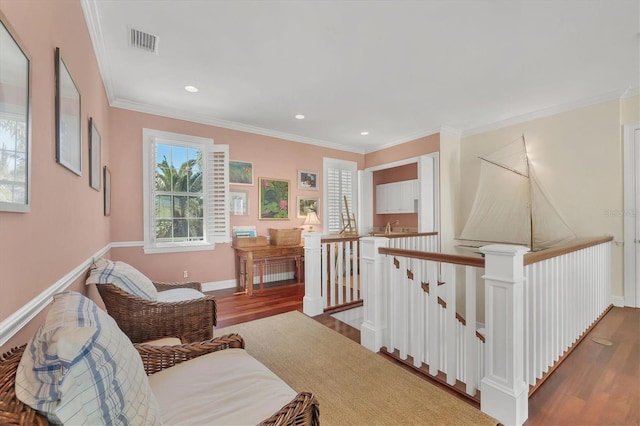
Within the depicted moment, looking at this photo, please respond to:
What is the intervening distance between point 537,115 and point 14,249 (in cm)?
555

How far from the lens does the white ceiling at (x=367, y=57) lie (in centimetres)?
207

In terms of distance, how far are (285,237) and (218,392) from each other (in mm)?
3634

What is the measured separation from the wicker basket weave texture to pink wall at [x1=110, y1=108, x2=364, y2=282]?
8.7 inches

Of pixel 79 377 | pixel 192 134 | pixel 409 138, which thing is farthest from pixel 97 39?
pixel 409 138

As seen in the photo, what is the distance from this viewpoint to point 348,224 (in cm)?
→ 559

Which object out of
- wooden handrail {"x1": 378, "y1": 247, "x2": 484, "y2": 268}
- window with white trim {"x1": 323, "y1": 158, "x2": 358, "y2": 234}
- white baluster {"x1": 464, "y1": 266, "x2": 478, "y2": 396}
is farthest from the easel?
white baluster {"x1": 464, "y1": 266, "x2": 478, "y2": 396}

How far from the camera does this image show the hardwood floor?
5.29 feet

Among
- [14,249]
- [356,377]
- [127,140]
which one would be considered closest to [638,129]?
[356,377]

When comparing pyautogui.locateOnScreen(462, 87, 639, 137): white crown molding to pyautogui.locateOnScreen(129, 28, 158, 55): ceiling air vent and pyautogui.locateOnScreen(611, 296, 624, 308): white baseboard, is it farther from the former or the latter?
pyautogui.locateOnScreen(129, 28, 158, 55): ceiling air vent

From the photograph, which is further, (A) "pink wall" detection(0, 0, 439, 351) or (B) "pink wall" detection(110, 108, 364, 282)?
(B) "pink wall" detection(110, 108, 364, 282)

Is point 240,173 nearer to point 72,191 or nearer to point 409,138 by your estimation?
point 72,191

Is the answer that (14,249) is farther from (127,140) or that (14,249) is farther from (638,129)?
(638,129)

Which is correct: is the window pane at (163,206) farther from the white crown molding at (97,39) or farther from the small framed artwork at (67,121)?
the small framed artwork at (67,121)

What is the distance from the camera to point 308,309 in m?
3.24
